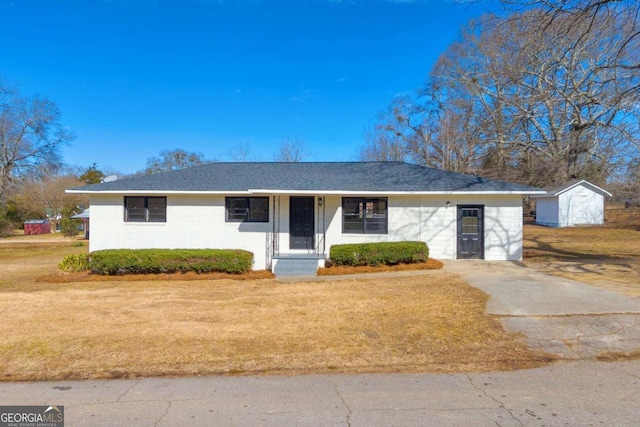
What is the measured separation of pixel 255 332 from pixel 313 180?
8.64 metres

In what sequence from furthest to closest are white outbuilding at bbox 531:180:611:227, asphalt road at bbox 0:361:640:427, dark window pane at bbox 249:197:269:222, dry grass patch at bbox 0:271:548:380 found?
white outbuilding at bbox 531:180:611:227 → dark window pane at bbox 249:197:269:222 → dry grass patch at bbox 0:271:548:380 → asphalt road at bbox 0:361:640:427

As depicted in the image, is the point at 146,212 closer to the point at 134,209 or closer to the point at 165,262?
the point at 134,209

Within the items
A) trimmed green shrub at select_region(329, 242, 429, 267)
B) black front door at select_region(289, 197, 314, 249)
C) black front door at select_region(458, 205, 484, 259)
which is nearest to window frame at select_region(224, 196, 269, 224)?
black front door at select_region(289, 197, 314, 249)

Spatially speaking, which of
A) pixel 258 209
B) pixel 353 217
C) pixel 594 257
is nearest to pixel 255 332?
pixel 258 209

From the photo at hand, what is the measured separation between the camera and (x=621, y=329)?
5.63 meters

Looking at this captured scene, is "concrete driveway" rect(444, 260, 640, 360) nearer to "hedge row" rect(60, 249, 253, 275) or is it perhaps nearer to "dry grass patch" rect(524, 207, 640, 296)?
"dry grass patch" rect(524, 207, 640, 296)

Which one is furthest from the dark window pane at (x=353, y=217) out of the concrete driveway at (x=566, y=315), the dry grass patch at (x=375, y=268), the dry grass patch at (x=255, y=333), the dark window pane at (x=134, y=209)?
the dark window pane at (x=134, y=209)

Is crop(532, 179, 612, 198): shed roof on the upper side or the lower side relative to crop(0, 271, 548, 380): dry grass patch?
upper

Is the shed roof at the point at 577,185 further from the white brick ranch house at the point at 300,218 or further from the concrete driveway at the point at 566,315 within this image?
the concrete driveway at the point at 566,315

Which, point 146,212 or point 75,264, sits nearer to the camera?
point 75,264

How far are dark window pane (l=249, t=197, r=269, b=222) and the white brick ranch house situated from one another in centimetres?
4

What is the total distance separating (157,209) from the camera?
13461 mm

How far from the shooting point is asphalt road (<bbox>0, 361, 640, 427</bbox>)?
10.6 feet

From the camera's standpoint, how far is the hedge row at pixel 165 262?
11750 millimetres
